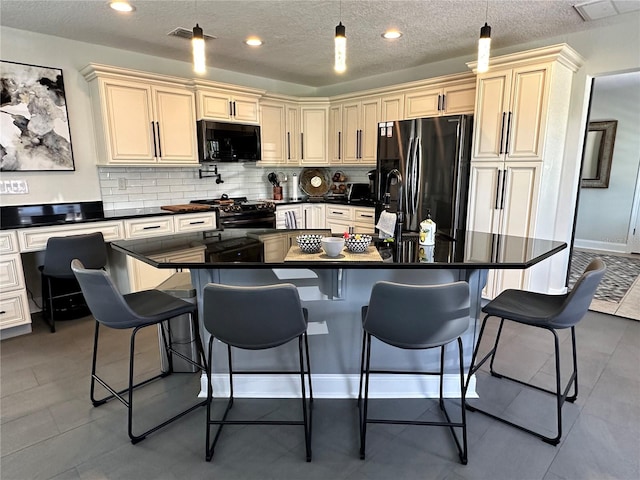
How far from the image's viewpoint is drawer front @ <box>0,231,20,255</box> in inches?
116

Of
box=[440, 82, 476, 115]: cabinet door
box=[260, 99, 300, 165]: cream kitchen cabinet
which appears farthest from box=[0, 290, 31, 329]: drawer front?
box=[440, 82, 476, 115]: cabinet door

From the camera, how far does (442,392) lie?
7.36 feet

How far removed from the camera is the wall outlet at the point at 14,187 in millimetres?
3363

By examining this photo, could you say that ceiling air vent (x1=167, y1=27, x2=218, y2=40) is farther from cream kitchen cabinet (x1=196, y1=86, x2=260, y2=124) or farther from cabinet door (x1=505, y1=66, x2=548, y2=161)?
cabinet door (x1=505, y1=66, x2=548, y2=161)

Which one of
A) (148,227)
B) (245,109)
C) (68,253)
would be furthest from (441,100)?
(68,253)

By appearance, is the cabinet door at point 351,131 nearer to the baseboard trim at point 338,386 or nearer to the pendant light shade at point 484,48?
the pendant light shade at point 484,48

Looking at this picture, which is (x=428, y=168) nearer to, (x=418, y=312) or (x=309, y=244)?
(x=309, y=244)

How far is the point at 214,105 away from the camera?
427 centimetres

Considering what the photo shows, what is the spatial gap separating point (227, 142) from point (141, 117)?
945 mm

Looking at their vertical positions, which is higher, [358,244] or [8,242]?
[358,244]

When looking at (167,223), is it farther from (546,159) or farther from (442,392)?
(546,159)

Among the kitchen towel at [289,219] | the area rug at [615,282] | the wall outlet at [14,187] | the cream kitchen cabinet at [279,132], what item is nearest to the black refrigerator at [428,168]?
the kitchen towel at [289,219]

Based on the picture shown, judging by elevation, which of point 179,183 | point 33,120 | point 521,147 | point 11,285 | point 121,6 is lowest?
point 11,285

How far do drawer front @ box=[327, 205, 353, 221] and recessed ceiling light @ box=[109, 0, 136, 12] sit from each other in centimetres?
299
